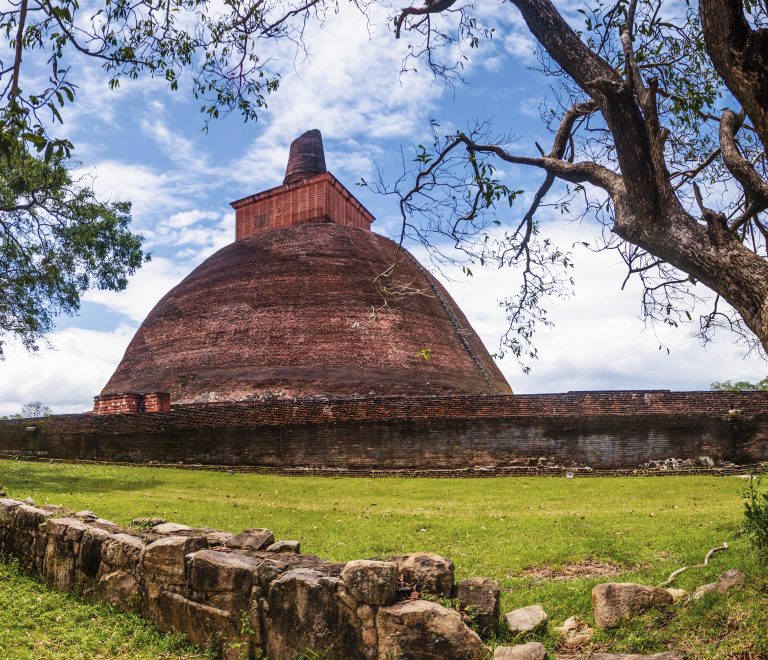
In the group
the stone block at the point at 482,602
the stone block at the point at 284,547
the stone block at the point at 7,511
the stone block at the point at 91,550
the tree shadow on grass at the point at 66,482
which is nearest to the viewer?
the stone block at the point at 482,602

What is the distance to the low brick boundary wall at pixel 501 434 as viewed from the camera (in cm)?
1264

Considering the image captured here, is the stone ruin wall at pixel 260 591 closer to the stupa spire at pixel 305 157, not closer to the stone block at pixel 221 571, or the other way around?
the stone block at pixel 221 571

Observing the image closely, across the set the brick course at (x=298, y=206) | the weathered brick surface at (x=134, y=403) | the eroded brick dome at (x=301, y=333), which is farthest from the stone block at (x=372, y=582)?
the brick course at (x=298, y=206)

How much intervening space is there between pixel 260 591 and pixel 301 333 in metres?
15.8

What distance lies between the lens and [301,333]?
19.3 m

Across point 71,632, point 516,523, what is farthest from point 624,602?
point 516,523

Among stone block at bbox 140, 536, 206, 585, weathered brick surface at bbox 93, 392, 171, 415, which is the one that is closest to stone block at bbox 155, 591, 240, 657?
stone block at bbox 140, 536, 206, 585

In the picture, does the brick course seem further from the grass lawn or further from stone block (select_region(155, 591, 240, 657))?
stone block (select_region(155, 591, 240, 657))

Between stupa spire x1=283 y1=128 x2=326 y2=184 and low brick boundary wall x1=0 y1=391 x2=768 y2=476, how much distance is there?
14.1 metres

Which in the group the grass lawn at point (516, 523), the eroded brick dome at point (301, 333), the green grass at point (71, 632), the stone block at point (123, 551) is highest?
the eroded brick dome at point (301, 333)

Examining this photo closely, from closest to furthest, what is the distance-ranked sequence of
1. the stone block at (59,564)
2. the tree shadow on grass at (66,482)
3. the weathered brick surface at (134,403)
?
the stone block at (59,564), the tree shadow on grass at (66,482), the weathered brick surface at (134,403)

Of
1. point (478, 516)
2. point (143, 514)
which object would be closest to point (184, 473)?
point (143, 514)

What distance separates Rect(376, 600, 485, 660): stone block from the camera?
3.06m

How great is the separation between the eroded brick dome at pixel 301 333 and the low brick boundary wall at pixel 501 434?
11.0ft
